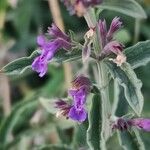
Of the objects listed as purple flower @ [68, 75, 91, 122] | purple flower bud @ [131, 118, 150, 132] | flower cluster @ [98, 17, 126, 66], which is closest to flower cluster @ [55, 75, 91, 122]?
purple flower @ [68, 75, 91, 122]

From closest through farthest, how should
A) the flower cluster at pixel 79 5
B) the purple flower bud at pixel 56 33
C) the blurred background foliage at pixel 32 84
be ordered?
the flower cluster at pixel 79 5 < the purple flower bud at pixel 56 33 < the blurred background foliage at pixel 32 84

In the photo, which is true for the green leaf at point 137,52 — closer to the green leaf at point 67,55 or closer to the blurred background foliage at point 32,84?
the green leaf at point 67,55

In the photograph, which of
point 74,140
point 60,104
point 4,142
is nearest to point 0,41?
point 4,142

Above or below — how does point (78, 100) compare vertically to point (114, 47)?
below

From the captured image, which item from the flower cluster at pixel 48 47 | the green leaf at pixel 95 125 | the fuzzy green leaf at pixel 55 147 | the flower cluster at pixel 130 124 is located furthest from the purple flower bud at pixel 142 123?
the fuzzy green leaf at pixel 55 147

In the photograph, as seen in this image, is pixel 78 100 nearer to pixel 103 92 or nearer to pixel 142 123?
pixel 103 92

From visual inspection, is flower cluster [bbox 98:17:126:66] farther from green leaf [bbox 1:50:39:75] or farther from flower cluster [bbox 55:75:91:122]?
green leaf [bbox 1:50:39:75]

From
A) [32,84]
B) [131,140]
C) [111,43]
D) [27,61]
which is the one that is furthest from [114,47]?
[32,84]
